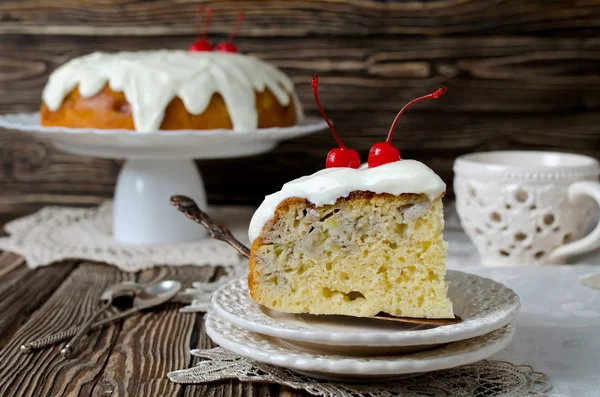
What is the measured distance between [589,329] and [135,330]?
59 centimetres

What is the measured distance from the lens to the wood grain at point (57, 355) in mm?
865

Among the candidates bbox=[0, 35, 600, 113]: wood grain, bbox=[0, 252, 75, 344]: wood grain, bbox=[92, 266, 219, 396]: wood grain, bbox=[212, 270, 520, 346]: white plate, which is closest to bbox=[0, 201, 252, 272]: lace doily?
bbox=[0, 252, 75, 344]: wood grain

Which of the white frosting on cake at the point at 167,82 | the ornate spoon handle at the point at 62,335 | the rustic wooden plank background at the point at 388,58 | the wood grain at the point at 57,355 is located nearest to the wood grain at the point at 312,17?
the rustic wooden plank background at the point at 388,58

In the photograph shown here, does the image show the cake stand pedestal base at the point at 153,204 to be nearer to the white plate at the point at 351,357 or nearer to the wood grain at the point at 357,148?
the wood grain at the point at 357,148

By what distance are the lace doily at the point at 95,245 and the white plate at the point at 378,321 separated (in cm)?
52

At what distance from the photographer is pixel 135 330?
3.47 feet

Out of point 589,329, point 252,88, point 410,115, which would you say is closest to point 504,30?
point 410,115

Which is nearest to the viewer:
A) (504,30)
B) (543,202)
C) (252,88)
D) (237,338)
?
(237,338)

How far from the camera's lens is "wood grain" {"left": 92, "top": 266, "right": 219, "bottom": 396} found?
0.85 m

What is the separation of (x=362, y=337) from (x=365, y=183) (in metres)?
0.18

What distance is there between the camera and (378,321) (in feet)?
2.91

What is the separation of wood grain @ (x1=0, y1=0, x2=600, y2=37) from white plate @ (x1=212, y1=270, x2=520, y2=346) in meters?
0.98

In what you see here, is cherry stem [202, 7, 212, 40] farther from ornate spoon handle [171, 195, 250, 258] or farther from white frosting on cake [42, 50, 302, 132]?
ornate spoon handle [171, 195, 250, 258]

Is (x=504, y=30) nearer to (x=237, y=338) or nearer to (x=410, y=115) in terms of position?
(x=410, y=115)
